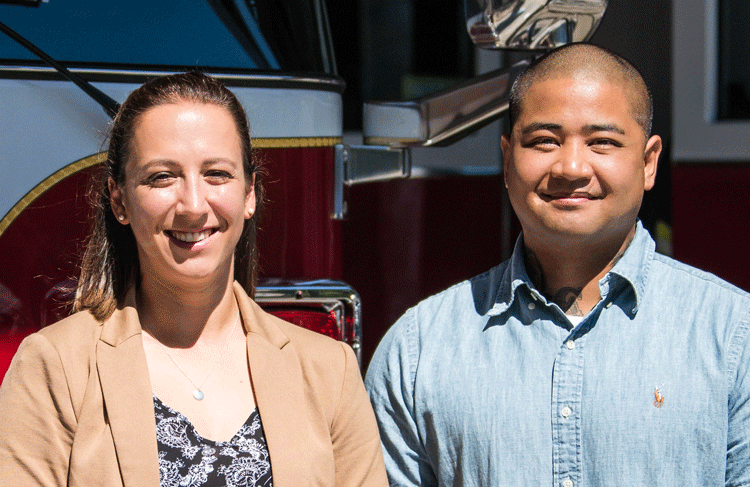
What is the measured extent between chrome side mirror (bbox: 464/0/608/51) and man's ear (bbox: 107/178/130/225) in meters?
0.90

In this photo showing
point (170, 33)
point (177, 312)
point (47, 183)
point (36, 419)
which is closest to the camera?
point (36, 419)

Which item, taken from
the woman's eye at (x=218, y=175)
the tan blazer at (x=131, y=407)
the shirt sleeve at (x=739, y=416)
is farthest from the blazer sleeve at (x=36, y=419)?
the shirt sleeve at (x=739, y=416)

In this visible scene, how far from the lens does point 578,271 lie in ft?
5.50

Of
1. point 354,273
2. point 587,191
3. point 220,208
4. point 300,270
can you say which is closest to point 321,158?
point 300,270

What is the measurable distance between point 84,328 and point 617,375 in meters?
0.90

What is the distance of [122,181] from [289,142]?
0.51m

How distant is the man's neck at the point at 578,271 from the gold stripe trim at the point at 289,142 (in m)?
0.60

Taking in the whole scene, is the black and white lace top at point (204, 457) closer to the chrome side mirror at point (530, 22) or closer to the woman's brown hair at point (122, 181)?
the woman's brown hair at point (122, 181)

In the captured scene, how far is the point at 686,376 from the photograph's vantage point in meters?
1.54

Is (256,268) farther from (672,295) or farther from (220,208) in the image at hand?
(672,295)

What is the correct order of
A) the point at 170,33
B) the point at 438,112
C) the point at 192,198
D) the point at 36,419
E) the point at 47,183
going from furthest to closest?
the point at 438,112 → the point at 170,33 → the point at 47,183 → the point at 192,198 → the point at 36,419

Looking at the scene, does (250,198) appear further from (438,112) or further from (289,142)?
(438,112)

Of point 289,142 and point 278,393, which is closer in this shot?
point 278,393

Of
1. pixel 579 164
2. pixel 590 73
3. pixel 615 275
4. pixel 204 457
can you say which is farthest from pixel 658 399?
pixel 204 457
